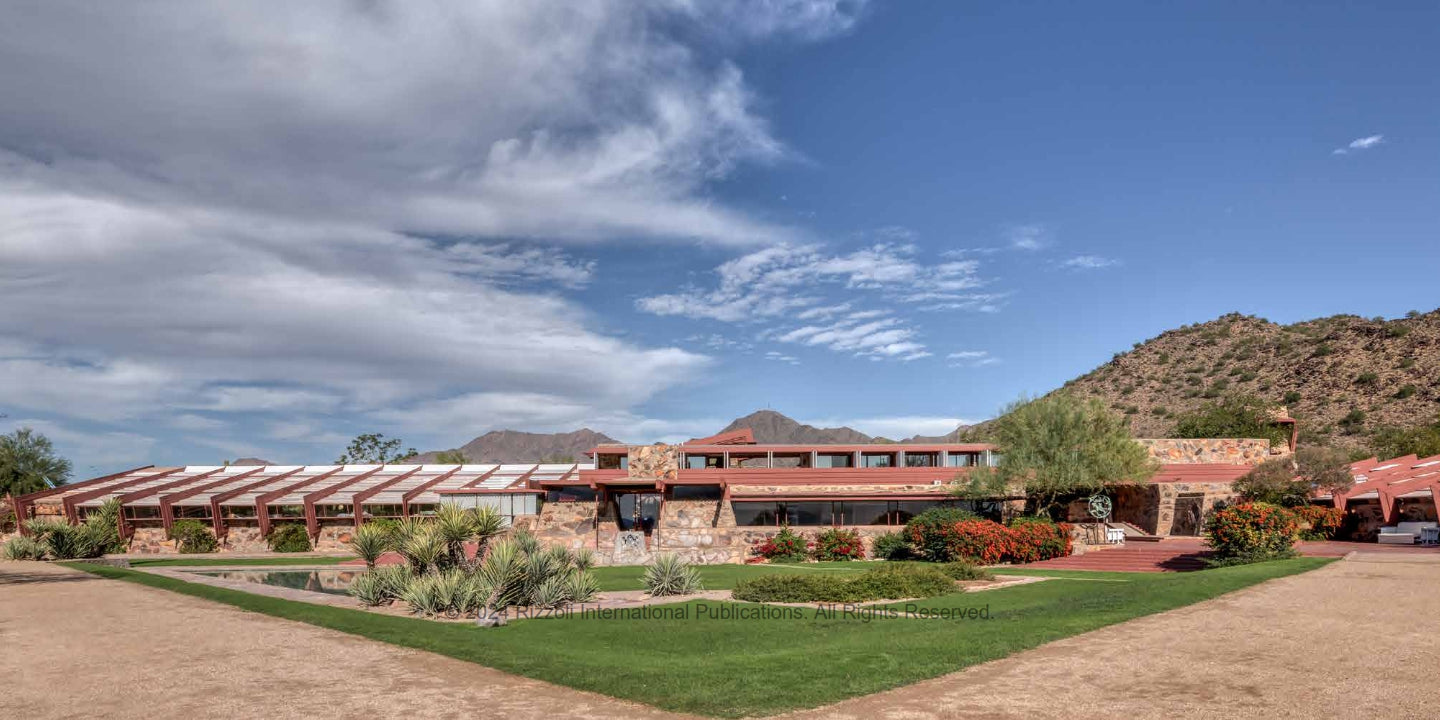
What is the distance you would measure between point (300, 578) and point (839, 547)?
1835 cm

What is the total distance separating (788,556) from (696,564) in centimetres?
346

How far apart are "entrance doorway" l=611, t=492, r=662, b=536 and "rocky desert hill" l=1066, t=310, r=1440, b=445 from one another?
144 feet

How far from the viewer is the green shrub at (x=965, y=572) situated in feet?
70.6

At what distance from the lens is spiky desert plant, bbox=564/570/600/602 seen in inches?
720

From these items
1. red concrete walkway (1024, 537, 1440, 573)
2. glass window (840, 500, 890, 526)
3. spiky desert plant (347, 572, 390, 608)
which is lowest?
red concrete walkway (1024, 537, 1440, 573)

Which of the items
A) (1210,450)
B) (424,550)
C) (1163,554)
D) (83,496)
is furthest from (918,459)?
(83,496)

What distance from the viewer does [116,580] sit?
24453 millimetres

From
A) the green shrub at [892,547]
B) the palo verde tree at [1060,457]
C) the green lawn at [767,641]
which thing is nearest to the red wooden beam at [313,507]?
the green lawn at [767,641]

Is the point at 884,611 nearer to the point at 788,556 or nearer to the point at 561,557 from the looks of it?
the point at 561,557

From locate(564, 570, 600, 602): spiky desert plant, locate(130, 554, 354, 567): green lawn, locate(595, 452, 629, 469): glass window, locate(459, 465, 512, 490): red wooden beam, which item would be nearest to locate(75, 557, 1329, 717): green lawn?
locate(564, 570, 600, 602): spiky desert plant

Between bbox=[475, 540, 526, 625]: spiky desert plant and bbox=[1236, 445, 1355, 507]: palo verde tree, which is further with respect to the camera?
bbox=[1236, 445, 1355, 507]: palo verde tree

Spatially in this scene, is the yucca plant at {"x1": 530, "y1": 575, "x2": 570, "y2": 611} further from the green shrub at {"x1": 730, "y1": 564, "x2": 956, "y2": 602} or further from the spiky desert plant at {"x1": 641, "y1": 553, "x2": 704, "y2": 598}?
the green shrub at {"x1": 730, "y1": 564, "x2": 956, "y2": 602}

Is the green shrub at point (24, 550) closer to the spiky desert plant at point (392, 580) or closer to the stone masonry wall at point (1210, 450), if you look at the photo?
the spiky desert plant at point (392, 580)

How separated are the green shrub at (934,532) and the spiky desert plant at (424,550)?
15261mm
